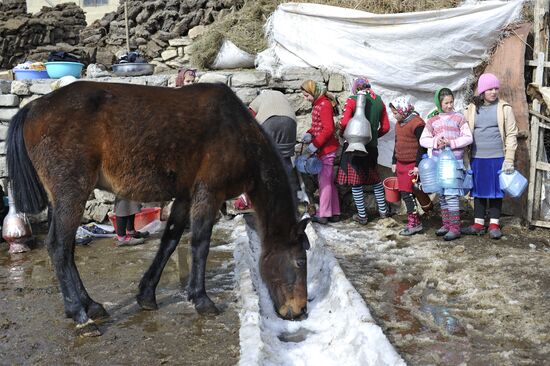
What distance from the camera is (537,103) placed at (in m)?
7.68

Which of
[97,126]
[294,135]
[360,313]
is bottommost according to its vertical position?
[360,313]

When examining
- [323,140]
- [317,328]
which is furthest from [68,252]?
[323,140]

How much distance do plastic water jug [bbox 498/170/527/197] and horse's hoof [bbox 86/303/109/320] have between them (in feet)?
15.7

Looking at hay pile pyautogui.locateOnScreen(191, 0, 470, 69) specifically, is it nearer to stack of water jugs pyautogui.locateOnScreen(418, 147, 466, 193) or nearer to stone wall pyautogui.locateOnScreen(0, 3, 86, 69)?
stack of water jugs pyautogui.locateOnScreen(418, 147, 466, 193)

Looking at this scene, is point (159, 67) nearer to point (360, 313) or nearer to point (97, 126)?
point (97, 126)

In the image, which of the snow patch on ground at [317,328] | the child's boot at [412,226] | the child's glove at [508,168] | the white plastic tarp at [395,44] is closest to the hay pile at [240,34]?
the white plastic tarp at [395,44]

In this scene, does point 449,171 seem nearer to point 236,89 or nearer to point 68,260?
point 236,89

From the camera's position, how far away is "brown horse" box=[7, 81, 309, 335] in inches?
183

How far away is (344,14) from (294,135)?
215 centimetres

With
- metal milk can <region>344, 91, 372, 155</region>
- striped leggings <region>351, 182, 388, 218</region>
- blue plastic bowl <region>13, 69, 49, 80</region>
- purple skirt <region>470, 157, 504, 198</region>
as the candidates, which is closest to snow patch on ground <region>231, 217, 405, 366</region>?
metal milk can <region>344, 91, 372, 155</region>

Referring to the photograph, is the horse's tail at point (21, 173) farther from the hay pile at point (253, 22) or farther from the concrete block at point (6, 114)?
the hay pile at point (253, 22)

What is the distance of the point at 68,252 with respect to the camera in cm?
470

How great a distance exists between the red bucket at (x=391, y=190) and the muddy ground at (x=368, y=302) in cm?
66

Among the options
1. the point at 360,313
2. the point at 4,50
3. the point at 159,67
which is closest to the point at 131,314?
the point at 360,313
